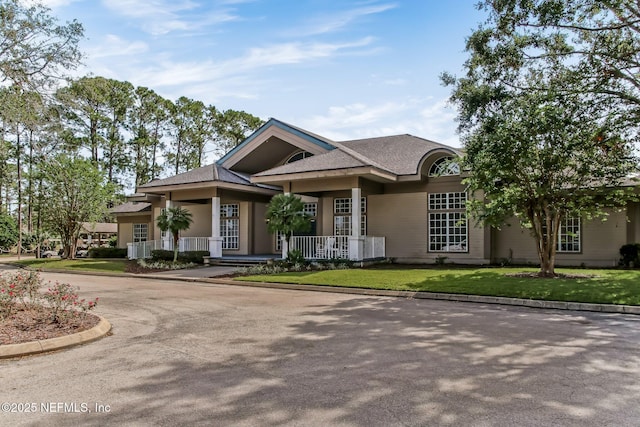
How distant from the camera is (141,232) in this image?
→ 31203mm

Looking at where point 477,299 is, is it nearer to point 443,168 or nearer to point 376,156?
point 443,168

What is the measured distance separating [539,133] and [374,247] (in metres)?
8.50

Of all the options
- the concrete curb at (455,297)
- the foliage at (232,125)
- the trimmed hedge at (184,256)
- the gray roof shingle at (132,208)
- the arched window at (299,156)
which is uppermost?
the foliage at (232,125)

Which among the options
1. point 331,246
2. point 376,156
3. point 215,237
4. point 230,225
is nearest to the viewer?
point 331,246

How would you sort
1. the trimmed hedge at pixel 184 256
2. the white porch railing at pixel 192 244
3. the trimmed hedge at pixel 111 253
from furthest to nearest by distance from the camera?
1. the trimmed hedge at pixel 111 253
2. the white porch railing at pixel 192 244
3. the trimmed hedge at pixel 184 256

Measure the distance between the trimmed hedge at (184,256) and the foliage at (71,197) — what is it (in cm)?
762

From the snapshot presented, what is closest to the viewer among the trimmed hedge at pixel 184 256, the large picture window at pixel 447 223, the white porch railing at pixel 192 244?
the large picture window at pixel 447 223

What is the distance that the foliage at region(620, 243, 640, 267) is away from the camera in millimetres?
16547

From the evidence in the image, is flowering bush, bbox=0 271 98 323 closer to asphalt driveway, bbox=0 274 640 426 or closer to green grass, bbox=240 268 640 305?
asphalt driveway, bbox=0 274 640 426

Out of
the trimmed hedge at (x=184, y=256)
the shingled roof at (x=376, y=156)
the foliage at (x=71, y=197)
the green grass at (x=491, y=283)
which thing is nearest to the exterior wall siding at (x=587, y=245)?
the green grass at (x=491, y=283)

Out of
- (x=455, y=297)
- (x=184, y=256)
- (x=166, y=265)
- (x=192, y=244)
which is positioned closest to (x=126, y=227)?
(x=192, y=244)

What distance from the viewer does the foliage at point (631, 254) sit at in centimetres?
1655

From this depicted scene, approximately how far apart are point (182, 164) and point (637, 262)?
134 feet

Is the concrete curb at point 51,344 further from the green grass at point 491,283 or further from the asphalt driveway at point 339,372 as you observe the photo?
the green grass at point 491,283
